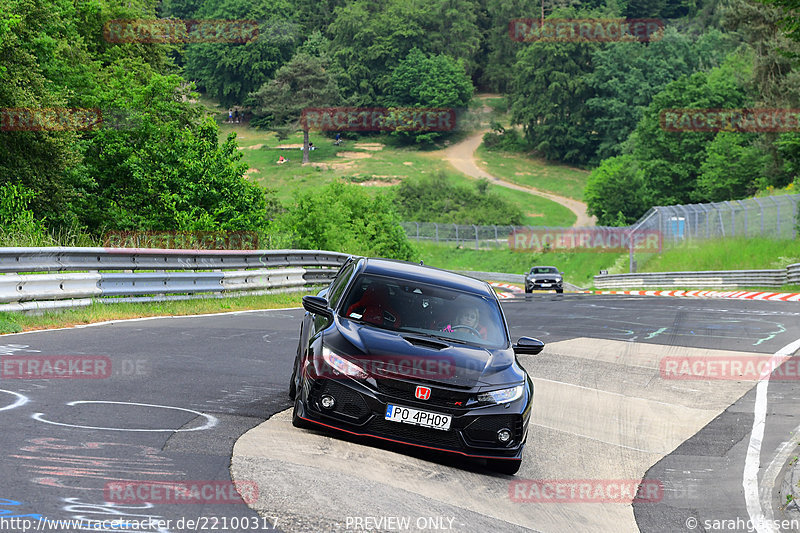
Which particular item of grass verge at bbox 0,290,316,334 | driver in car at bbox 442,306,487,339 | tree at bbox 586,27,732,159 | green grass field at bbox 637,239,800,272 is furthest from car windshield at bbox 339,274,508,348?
tree at bbox 586,27,732,159

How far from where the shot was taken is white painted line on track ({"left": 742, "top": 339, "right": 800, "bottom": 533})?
22.1ft

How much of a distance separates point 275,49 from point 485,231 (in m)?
97.5

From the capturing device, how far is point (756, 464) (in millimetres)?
8633

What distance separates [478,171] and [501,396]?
435 ft

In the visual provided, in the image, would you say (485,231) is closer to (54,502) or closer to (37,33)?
(37,33)

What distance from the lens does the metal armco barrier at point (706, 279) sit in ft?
129

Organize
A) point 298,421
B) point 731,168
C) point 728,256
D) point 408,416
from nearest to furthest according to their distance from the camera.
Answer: point 408,416
point 298,421
point 728,256
point 731,168

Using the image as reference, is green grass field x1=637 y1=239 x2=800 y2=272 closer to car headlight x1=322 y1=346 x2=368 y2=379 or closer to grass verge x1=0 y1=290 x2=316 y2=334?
grass verge x1=0 y1=290 x2=316 y2=334

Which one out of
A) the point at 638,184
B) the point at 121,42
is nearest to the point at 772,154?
the point at 638,184

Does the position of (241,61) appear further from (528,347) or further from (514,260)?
(528,347)

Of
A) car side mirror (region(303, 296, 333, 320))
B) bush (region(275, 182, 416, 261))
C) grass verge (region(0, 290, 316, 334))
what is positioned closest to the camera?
car side mirror (region(303, 296, 333, 320))

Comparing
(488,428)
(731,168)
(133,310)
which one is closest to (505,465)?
(488,428)

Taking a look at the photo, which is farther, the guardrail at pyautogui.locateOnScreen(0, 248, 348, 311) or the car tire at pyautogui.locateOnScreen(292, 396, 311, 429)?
the guardrail at pyautogui.locateOnScreen(0, 248, 348, 311)

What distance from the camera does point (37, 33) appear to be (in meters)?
30.5
